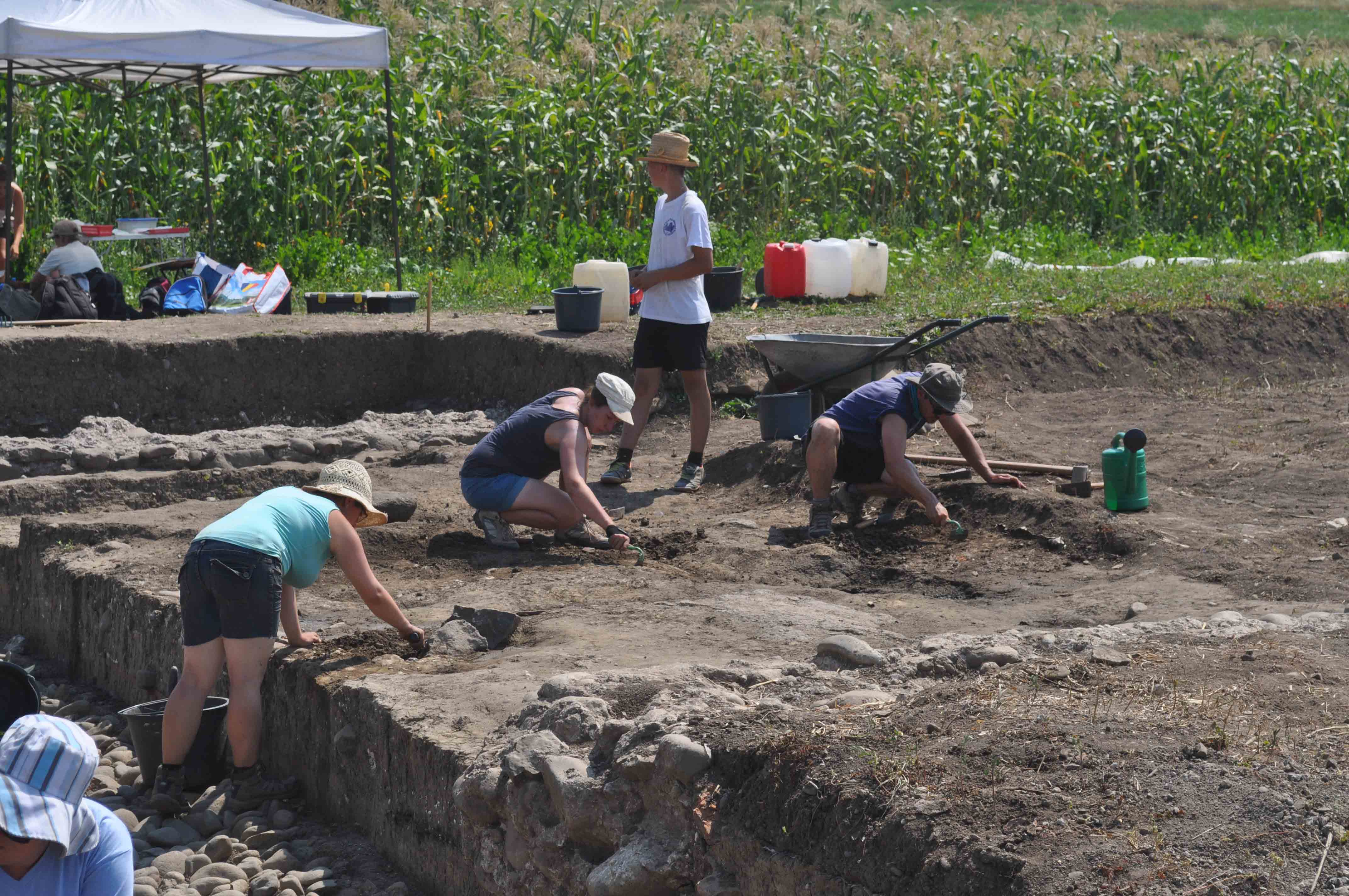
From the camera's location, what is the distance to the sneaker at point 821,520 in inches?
272

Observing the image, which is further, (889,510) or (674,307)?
(674,307)

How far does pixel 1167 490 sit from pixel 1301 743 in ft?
13.5

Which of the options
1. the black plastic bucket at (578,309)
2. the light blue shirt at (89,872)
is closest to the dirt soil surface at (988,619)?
the black plastic bucket at (578,309)

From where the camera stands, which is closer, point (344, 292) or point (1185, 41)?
point (344, 292)

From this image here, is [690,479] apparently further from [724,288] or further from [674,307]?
[724,288]

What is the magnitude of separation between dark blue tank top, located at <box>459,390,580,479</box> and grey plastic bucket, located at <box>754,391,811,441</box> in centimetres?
172

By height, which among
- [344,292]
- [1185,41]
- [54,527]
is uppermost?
[1185,41]

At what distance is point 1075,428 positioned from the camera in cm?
894

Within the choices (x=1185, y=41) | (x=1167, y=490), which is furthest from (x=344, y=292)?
(x=1185, y=41)

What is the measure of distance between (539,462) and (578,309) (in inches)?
145

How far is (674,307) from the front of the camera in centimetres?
779

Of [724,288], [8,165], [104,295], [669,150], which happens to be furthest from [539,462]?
[8,165]

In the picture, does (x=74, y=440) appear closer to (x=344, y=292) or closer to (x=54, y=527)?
(x=54, y=527)

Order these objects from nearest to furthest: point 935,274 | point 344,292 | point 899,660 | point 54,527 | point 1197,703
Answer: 1. point 1197,703
2. point 899,660
3. point 54,527
4. point 344,292
5. point 935,274
